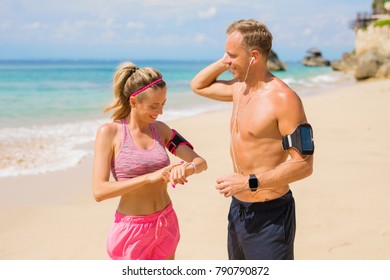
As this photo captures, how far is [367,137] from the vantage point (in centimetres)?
1161

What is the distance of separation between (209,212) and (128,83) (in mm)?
4018

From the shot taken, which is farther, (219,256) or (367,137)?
(367,137)

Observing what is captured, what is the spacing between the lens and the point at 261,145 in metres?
3.38

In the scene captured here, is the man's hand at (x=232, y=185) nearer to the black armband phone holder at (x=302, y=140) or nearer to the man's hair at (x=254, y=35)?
the black armband phone holder at (x=302, y=140)

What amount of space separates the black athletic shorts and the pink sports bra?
74cm

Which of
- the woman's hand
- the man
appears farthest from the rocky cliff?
the woman's hand

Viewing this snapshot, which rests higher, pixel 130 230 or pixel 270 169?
pixel 270 169

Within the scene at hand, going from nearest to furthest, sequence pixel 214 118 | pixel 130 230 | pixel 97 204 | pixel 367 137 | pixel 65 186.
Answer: pixel 130 230, pixel 97 204, pixel 65 186, pixel 367 137, pixel 214 118

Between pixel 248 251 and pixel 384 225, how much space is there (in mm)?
3526

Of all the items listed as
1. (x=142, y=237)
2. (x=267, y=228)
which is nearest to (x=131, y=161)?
(x=142, y=237)

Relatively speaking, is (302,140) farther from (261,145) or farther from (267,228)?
(267,228)

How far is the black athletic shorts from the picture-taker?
335 cm

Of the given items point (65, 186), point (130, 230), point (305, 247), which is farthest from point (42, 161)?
point (130, 230)

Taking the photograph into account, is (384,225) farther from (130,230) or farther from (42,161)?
(42,161)
